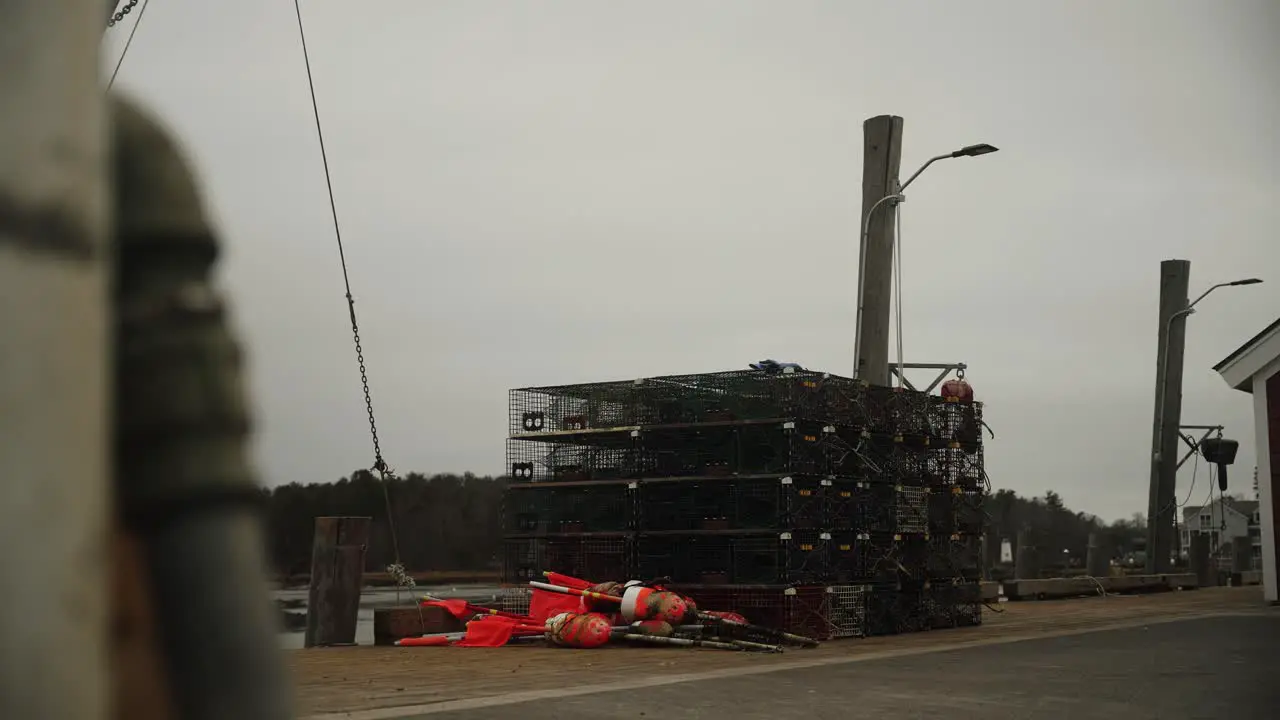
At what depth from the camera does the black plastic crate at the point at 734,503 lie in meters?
14.4

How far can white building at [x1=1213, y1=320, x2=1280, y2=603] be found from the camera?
22.1m

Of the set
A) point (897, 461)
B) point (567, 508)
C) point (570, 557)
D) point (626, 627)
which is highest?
point (897, 461)

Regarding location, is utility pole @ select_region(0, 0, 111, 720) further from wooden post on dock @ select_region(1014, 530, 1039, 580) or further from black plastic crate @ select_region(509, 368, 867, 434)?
wooden post on dock @ select_region(1014, 530, 1039, 580)

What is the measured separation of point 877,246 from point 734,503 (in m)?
4.90

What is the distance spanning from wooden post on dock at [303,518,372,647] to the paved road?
4539 mm

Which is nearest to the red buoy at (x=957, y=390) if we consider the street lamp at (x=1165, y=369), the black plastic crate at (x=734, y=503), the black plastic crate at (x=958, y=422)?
the black plastic crate at (x=958, y=422)

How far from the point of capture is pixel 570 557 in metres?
15.9

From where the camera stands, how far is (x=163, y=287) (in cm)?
57

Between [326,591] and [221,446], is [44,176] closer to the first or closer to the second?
[221,446]

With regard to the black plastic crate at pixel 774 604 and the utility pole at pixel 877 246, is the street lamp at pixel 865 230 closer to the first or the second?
the utility pole at pixel 877 246

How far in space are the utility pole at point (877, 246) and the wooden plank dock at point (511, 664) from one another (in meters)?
3.45

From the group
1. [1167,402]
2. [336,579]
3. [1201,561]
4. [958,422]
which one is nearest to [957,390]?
[958,422]

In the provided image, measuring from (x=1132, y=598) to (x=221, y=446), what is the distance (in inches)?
1137

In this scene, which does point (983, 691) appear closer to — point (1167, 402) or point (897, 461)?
point (897, 461)
